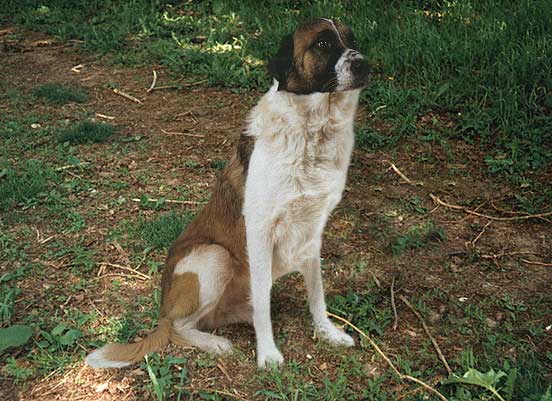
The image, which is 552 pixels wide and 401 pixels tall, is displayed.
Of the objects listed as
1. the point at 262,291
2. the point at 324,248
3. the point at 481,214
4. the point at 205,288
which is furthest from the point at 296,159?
the point at 481,214

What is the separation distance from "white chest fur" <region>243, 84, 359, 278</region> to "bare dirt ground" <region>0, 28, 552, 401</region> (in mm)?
714

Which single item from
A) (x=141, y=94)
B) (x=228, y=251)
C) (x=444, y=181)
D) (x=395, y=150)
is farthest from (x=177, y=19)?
(x=228, y=251)

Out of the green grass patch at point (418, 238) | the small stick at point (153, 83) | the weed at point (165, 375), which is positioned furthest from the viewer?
the small stick at point (153, 83)

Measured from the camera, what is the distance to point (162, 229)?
4.11m

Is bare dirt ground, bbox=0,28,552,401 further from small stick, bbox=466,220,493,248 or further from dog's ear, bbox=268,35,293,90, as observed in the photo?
dog's ear, bbox=268,35,293,90

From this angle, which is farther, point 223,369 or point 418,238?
point 418,238

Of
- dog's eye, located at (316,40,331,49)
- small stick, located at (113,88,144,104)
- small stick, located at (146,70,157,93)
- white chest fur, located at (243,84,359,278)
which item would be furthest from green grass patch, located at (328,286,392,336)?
small stick, located at (146,70,157,93)

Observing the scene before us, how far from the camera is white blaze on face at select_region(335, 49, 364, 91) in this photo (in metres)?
2.64

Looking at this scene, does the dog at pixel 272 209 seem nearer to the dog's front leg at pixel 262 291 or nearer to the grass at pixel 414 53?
the dog's front leg at pixel 262 291

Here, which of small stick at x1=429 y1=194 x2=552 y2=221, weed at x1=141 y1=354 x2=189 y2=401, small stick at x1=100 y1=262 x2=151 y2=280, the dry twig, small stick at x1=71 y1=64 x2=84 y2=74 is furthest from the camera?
small stick at x1=71 y1=64 x2=84 y2=74

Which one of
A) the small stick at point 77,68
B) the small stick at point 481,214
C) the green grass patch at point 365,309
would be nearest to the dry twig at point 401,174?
the small stick at point 481,214

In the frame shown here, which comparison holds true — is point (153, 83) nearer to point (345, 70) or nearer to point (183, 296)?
point (183, 296)

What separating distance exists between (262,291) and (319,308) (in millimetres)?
435

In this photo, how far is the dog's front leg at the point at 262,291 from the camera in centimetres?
292
